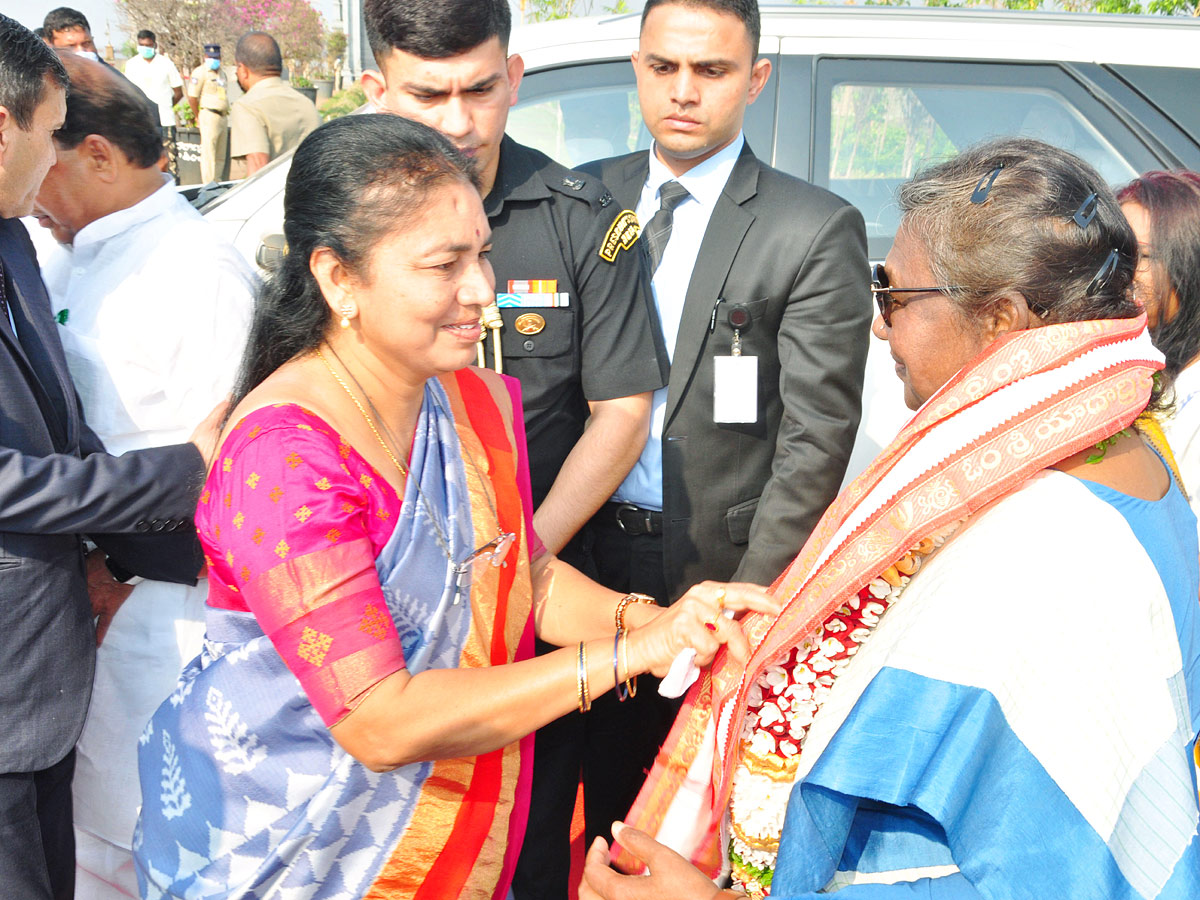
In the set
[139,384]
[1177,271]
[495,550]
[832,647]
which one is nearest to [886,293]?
[832,647]

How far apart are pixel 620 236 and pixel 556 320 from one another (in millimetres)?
257

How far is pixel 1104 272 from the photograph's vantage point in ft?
4.70

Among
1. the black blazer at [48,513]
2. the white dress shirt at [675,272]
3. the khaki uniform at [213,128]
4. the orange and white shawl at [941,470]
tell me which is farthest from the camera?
the khaki uniform at [213,128]

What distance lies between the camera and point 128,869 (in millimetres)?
2217

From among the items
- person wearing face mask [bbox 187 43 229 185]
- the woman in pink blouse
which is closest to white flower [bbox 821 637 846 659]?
the woman in pink blouse

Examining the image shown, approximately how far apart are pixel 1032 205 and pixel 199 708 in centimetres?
146

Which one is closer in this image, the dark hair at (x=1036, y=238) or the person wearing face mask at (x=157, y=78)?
the dark hair at (x=1036, y=238)

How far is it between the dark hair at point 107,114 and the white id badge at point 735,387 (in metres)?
1.40

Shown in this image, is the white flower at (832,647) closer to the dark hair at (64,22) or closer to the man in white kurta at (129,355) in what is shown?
the man in white kurta at (129,355)

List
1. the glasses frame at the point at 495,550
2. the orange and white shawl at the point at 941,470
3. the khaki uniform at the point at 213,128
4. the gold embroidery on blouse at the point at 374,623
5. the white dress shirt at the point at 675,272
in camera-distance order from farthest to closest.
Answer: the khaki uniform at the point at 213,128
the white dress shirt at the point at 675,272
the glasses frame at the point at 495,550
the gold embroidery on blouse at the point at 374,623
the orange and white shawl at the point at 941,470

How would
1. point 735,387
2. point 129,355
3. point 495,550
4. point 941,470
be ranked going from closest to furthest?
point 941,470 → point 495,550 → point 129,355 → point 735,387

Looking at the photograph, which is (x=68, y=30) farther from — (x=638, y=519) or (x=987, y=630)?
(x=987, y=630)

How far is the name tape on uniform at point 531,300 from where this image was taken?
7.82ft

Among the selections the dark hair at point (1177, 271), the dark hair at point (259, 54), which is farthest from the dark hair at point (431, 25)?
the dark hair at point (259, 54)
